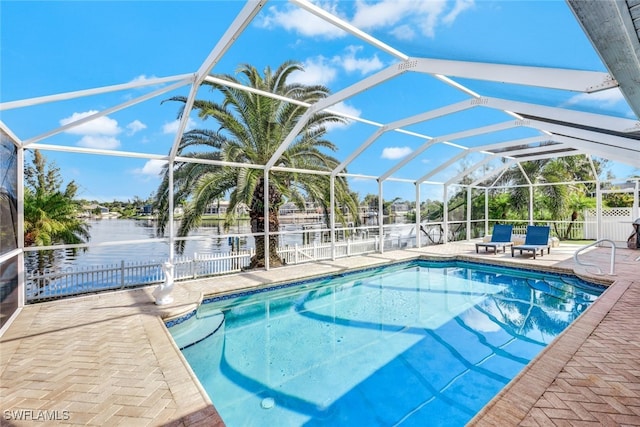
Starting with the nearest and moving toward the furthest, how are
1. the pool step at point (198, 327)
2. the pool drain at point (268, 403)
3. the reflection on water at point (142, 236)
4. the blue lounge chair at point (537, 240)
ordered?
1. the pool drain at point (268, 403)
2. the pool step at point (198, 327)
3. the reflection on water at point (142, 236)
4. the blue lounge chair at point (537, 240)

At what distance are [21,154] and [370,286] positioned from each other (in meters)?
7.97

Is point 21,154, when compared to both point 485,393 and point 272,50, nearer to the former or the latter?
point 272,50

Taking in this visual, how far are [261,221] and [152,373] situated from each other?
6.57 metres

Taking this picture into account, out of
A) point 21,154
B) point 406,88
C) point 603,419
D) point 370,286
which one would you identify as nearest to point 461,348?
point 603,419

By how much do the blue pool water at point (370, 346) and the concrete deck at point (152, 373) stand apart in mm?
742

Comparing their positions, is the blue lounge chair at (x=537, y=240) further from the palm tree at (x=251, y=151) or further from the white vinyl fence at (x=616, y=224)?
the palm tree at (x=251, y=151)

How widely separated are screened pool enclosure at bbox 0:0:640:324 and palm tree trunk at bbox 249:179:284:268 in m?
0.28

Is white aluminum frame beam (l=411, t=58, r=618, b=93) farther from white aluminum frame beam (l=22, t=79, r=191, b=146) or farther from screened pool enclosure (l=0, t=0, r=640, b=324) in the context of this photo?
white aluminum frame beam (l=22, t=79, r=191, b=146)

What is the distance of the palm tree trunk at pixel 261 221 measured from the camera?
964 cm

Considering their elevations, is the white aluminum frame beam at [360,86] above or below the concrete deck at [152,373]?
above

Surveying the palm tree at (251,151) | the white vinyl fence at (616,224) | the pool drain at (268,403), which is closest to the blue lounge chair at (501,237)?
the white vinyl fence at (616,224)

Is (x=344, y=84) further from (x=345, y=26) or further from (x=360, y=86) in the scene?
(x=345, y=26)

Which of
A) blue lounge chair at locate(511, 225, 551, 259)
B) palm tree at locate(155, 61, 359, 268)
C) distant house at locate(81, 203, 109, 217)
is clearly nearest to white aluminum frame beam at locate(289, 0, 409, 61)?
palm tree at locate(155, 61, 359, 268)

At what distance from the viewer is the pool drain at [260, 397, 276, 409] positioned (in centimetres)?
365
